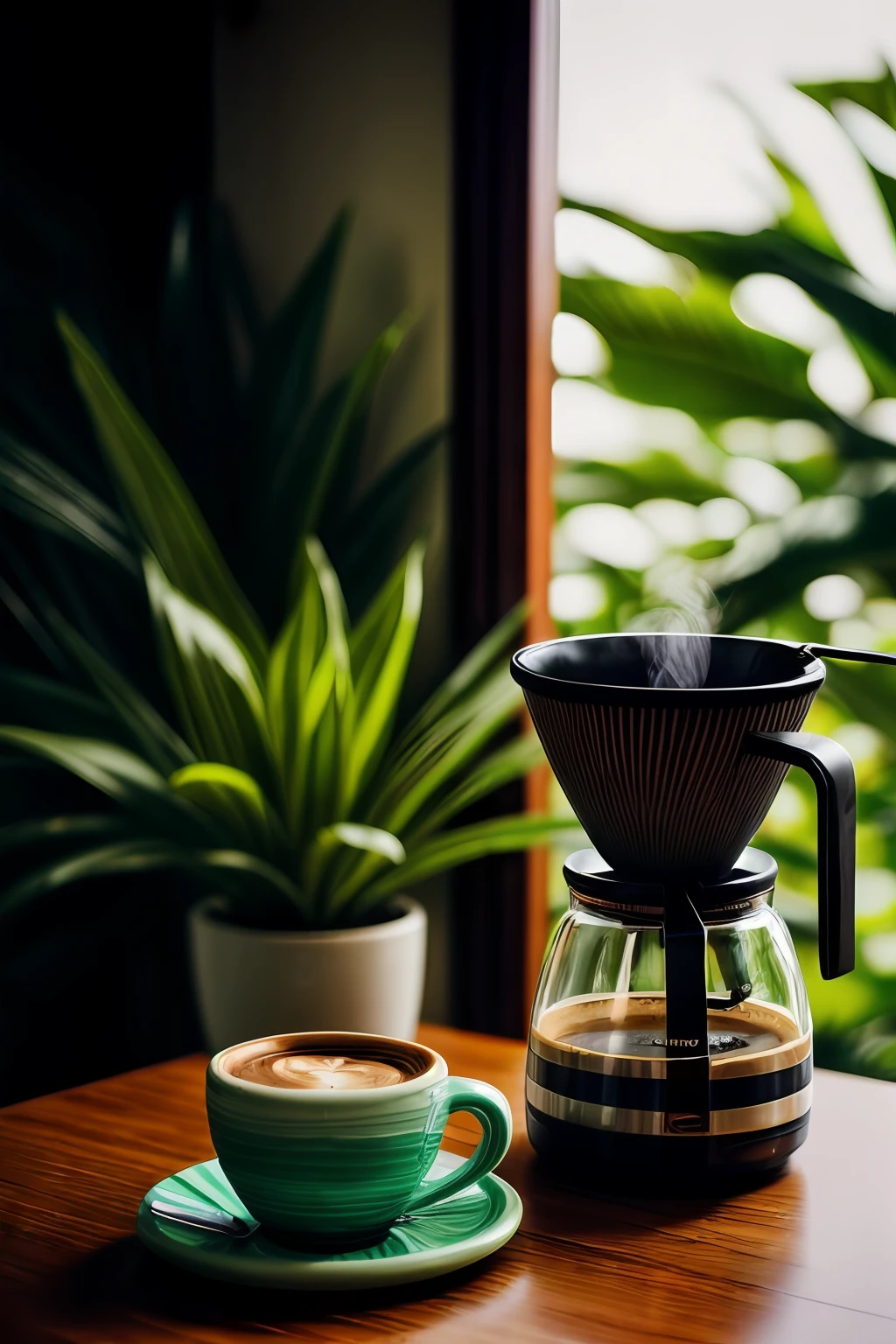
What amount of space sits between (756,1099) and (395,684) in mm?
765

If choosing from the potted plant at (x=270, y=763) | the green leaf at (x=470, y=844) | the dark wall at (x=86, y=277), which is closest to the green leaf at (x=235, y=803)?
the potted plant at (x=270, y=763)

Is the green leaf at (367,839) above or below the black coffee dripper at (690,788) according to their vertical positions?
below

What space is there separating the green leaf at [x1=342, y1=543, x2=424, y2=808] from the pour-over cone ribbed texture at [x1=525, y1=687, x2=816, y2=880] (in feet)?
2.17

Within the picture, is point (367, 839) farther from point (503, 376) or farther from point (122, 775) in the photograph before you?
point (503, 376)

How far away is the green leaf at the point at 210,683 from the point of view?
55.7 inches

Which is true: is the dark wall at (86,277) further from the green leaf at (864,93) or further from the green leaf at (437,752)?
the green leaf at (864,93)

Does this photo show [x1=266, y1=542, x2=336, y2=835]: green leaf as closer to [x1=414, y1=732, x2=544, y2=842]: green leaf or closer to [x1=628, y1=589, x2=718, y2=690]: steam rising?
[x1=414, y1=732, x2=544, y2=842]: green leaf

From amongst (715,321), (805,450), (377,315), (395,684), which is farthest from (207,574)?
(805,450)

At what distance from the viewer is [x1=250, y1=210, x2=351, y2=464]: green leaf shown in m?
1.84

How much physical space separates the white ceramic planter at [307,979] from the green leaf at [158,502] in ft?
1.19

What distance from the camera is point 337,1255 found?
72 cm

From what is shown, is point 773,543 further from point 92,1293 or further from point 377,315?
point 92,1293

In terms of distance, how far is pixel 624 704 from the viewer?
79 centimetres

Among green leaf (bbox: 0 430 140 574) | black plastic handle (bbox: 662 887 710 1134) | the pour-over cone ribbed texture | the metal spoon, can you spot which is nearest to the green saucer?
the metal spoon
